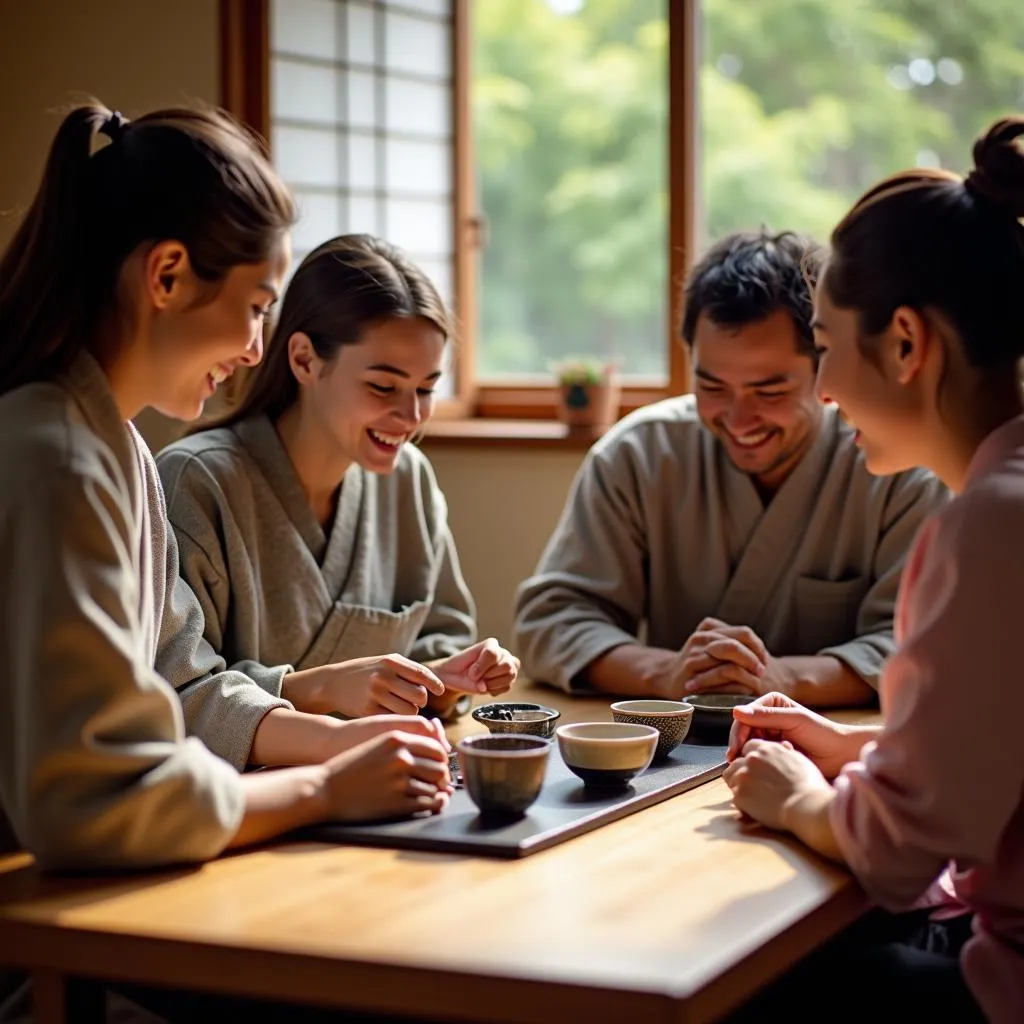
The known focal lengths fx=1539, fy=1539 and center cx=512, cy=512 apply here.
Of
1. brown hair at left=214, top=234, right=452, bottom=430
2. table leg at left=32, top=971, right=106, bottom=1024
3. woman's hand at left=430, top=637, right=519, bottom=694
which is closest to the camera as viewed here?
table leg at left=32, top=971, right=106, bottom=1024

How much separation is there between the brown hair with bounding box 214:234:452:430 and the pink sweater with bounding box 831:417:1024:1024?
1.08m

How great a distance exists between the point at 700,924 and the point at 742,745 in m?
0.55

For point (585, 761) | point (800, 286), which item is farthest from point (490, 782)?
point (800, 286)

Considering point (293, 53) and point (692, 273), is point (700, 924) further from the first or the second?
point (293, 53)

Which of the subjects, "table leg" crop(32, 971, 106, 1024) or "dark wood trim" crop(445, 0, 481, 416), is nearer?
"table leg" crop(32, 971, 106, 1024)

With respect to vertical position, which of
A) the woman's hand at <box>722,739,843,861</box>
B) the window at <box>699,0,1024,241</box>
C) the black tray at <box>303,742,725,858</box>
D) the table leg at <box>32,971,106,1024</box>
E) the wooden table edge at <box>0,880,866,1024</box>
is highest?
the window at <box>699,0,1024,241</box>

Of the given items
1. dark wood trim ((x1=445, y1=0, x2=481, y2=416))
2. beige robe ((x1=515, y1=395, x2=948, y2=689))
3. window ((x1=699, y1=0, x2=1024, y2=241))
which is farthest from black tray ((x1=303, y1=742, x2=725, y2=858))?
window ((x1=699, y1=0, x2=1024, y2=241))

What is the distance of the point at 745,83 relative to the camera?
7641 mm

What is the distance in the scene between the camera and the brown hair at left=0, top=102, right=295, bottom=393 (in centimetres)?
150

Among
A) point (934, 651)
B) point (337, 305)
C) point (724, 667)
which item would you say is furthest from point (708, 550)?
point (934, 651)

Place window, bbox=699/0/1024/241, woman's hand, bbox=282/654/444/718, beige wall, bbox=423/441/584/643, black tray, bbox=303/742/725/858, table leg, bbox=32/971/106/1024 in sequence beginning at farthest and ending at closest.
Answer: window, bbox=699/0/1024/241, beige wall, bbox=423/441/584/643, woman's hand, bbox=282/654/444/718, black tray, bbox=303/742/725/858, table leg, bbox=32/971/106/1024

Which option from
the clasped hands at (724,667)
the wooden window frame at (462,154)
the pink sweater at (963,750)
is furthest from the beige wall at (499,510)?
the pink sweater at (963,750)

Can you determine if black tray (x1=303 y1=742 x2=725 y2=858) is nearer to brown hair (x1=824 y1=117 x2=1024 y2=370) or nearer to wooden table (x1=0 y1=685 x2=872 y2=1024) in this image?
wooden table (x1=0 y1=685 x2=872 y2=1024)

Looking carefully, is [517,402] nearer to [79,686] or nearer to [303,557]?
[303,557]
